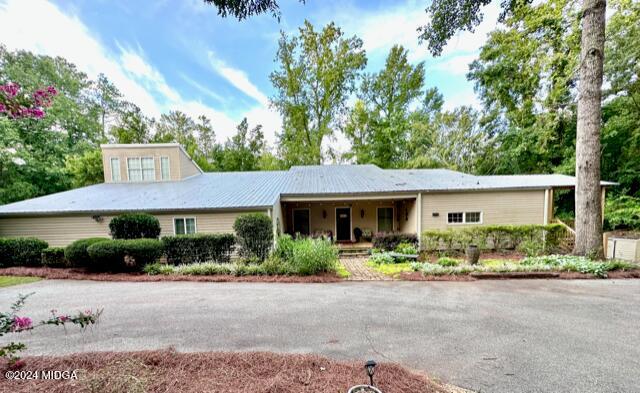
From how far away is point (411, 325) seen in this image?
149 inches

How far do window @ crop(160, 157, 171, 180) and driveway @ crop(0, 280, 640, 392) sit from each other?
818 centimetres

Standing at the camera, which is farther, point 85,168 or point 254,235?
point 85,168

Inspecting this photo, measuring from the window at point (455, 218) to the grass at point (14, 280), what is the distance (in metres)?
14.5

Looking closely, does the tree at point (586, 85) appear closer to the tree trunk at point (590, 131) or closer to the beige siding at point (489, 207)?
the tree trunk at point (590, 131)

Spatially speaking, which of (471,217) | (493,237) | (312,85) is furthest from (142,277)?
(312,85)

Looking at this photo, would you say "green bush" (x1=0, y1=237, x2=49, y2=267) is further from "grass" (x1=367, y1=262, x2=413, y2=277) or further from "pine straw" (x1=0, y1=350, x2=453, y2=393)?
"grass" (x1=367, y1=262, x2=413, y2=277)

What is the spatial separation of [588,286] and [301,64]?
2017 cm

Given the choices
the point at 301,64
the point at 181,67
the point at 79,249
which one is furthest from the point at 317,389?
the point at 301,64

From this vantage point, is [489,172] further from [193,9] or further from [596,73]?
[193,9]

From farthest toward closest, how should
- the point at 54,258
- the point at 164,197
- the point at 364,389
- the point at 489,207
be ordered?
the point at 489,207
the point at 164,197
the point at 54,258
the point at 364,389

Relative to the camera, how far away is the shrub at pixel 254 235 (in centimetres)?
759

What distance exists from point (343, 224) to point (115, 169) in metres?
13.1

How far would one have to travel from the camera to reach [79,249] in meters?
7.14

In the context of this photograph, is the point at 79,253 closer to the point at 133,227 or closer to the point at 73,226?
the point at 133,227
